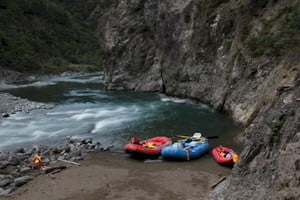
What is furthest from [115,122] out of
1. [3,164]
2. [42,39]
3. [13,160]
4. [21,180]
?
[42,39]

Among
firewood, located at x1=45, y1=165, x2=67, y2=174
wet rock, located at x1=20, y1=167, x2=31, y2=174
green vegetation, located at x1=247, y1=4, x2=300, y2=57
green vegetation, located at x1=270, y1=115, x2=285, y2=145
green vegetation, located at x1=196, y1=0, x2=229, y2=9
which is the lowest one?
wet rock, located at x1=20, y1=167, x2=31, y2=174

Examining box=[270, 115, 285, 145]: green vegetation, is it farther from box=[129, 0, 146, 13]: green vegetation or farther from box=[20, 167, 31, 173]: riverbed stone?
box=[129, 0, 146, 13]: green vegetation

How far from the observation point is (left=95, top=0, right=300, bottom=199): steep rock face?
9164 millimetres

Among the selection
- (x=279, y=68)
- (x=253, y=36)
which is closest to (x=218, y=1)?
(x=253, y=36)

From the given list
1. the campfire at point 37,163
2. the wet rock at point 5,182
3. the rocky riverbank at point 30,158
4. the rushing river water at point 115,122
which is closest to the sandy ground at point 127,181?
the rocky riverbank at point 30,158

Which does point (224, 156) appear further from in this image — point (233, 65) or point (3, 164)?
point (233, 65)

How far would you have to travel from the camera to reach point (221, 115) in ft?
85.9

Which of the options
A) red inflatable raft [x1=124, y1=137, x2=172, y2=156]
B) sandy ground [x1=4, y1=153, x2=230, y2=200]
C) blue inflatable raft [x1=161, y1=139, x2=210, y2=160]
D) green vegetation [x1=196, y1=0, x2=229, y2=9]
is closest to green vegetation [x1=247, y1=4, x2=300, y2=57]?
green vegetation [x1=196, y1=0, x2=229, y2=9]

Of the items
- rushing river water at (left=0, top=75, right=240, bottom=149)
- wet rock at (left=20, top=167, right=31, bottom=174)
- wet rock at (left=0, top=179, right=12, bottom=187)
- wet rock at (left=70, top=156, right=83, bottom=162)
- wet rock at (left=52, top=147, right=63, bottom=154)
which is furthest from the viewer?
rushing river water at (left=0, top=75, right=240, bottom=149)

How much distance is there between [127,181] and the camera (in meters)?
13.8

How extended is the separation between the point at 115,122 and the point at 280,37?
1195cm

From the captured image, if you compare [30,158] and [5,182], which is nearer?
[5,182]

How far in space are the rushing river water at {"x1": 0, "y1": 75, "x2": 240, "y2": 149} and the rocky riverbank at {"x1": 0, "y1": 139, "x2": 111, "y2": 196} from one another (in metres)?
1.39

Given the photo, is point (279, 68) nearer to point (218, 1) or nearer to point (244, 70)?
point (244, 70)
